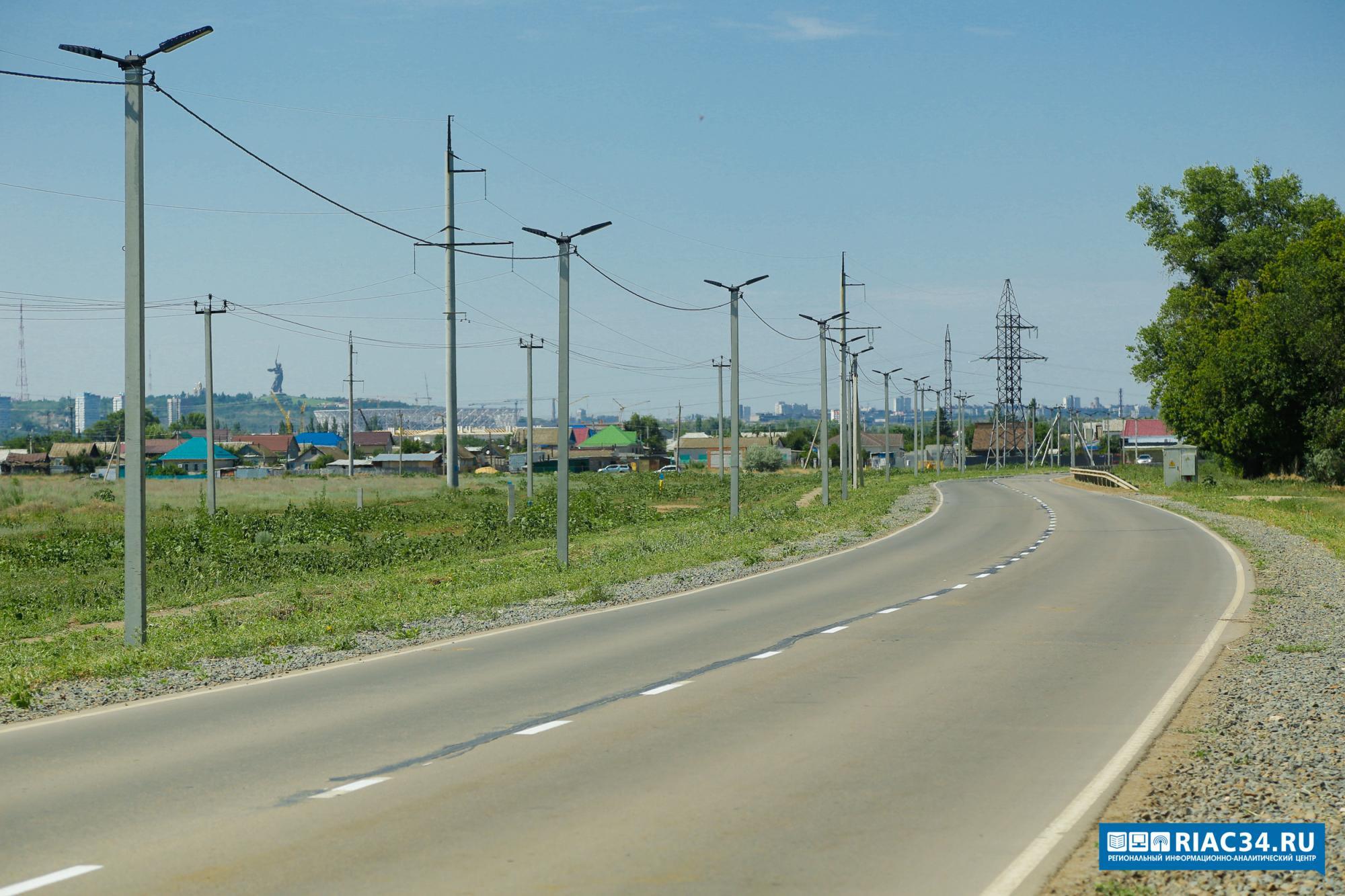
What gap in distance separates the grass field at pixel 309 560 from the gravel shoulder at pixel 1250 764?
9885 millimetres

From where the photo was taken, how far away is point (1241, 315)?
233 feet

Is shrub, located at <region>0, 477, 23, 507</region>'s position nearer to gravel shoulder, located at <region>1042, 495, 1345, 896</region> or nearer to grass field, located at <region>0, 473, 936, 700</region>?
grass field, located at <region>0, 473, 936, 700</region>

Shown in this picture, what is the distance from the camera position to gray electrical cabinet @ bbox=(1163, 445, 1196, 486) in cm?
7088

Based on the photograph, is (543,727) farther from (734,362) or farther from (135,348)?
(734,362)

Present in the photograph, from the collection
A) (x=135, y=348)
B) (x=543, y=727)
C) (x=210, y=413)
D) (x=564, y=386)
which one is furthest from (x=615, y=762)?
(x=210, y=413)

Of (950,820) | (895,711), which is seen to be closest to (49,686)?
(895,711)

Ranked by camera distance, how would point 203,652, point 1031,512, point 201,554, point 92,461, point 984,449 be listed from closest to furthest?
point 203,652 < point 201,554 < point 1031,512 < point 92,461 < point 984,449

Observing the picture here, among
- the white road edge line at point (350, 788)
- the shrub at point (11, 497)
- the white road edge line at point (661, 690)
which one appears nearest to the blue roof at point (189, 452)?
the shrub at point (11, 497)

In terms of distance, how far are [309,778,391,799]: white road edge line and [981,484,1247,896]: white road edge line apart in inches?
164

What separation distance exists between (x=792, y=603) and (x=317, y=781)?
12540 mm

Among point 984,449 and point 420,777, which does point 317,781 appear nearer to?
point 420,777

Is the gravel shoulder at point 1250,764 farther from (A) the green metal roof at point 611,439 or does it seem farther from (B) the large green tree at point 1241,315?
(A) the green metal roof at point 611,439

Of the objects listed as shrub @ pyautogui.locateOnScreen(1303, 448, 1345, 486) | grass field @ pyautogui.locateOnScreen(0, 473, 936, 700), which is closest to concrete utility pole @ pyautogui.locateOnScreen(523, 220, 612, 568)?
grass field @ pyautogui.locateOnScreen(0, 473, 936, 700)

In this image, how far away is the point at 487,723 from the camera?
1070cm
